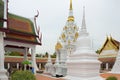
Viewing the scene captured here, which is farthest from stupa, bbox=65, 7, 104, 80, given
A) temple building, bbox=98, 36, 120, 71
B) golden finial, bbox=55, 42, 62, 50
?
temple building, bbox=98, 36, 120, 71

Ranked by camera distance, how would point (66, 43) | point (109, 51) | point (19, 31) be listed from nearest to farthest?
point (19, 31) → point (66, 43) → point (109, 51)

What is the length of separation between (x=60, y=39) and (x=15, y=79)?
22.5 meters

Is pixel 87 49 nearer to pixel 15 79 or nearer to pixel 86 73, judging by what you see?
pixel 86 73

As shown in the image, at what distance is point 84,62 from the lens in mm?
10789

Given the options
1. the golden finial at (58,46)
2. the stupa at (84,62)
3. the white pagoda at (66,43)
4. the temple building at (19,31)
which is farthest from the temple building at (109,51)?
the stupa at (84,62)

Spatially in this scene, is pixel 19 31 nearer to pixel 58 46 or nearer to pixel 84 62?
pixel 84 62

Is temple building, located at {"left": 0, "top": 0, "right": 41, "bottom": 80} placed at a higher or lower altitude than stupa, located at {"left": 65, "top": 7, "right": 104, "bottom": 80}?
higher

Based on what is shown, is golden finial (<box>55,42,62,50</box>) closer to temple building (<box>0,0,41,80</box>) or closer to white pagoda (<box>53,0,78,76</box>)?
white pagoda (<box>53,0,78,76</box>)

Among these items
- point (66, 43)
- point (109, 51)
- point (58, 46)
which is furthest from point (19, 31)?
point (109, 51)

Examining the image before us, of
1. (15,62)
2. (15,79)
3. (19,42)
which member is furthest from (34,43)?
(15,62)

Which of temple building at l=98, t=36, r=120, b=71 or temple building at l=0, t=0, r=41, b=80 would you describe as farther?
temple building at l=98, t=36, r=120, b=71

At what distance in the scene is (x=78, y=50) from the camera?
1163 centimetres

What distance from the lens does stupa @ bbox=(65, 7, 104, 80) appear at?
10.8 metres

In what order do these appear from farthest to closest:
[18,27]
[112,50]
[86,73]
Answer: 1. [112,50]
2. [18,27]
3. [86,73]
